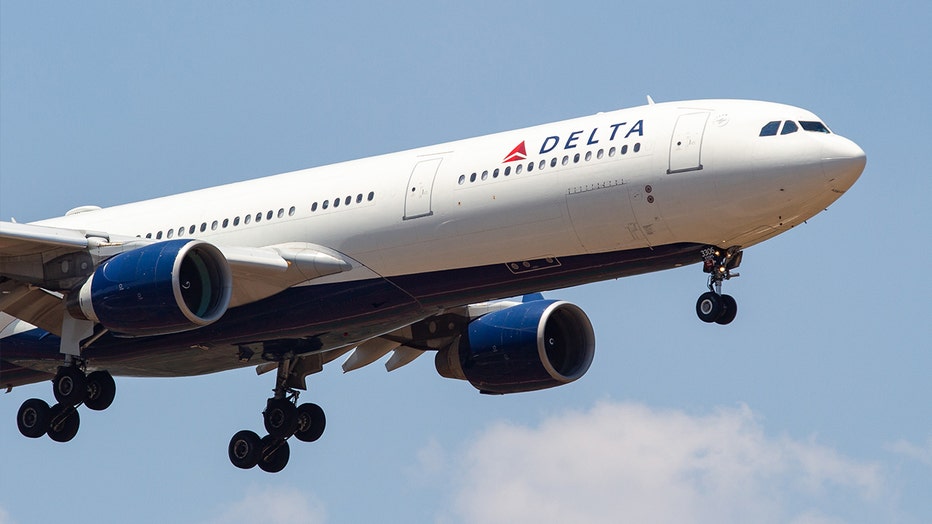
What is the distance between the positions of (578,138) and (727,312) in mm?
4307

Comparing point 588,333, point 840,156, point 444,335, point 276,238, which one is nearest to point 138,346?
point 276,238

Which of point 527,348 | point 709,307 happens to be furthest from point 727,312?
point 527,348

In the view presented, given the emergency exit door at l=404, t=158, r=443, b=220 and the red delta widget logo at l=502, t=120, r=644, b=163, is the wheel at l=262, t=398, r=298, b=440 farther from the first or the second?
the red delta widget logo at l=502, t=120, r=644, b=163

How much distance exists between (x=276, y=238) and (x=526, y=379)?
22.0ft

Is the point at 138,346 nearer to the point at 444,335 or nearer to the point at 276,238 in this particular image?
the point at 276,238

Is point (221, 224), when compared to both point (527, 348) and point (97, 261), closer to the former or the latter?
point (97, 261)

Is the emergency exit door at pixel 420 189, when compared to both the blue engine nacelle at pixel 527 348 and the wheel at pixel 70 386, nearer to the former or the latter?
the blue engine nacelle at pixel 527 348

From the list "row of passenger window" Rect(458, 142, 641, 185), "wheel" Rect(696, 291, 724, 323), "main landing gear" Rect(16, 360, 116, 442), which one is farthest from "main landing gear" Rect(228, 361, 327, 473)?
"wheel" Rect(696, 291, 724, 323)

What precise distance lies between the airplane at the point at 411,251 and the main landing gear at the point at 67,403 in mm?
48

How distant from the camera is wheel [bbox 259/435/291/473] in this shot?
141ft

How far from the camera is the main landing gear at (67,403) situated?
1571 inches

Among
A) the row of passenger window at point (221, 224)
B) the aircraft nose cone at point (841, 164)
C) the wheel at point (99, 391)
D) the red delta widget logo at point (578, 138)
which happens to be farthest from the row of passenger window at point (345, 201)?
the aircraft nose cone at point (841, 164)

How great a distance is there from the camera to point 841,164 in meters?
34.2

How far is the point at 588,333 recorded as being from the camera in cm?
4244
